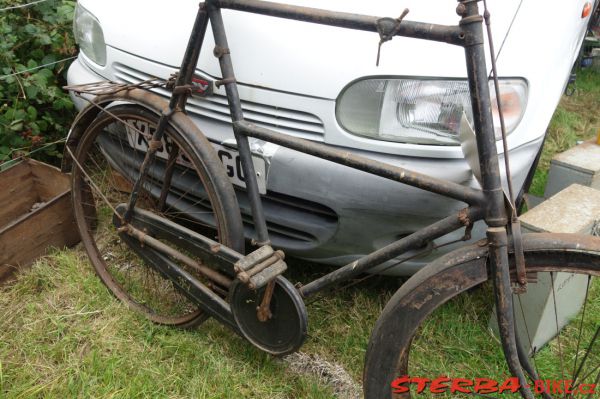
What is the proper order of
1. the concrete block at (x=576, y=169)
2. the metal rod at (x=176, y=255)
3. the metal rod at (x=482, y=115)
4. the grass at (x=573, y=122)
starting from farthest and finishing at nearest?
the grass at (x=573, y=122)
the concrete block at (x=576, y=169)
the metal rod at (x=176, y=255)
the metal rod at (x=482, y=115)

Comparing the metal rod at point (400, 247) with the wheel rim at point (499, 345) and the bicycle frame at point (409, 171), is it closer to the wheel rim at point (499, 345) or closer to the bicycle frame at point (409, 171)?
the bicycle frame at point (409, 171)

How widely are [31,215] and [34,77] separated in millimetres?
885

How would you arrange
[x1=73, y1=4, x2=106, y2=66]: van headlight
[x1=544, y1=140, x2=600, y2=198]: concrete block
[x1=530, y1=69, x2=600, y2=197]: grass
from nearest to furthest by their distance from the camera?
Result: 1. [x1=73, y1=4, x2=106, y2=66]: van headlight
2. [x1=544, y1=140, x2=600, y2=198]: concrete block
3. [x1=530, y1=69, x2=600, y2=197]: grass

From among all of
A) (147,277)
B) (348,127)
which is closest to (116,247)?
(147,277)

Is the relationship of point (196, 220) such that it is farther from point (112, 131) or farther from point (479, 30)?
point (479, 30)

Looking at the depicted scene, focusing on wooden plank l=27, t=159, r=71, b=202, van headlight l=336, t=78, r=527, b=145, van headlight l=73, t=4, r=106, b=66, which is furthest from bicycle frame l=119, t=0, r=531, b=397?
wooden plank l=27, t=159, r=71, b=202

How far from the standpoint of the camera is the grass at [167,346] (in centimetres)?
201

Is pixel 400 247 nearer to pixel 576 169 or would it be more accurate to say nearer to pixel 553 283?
pixel 553 283

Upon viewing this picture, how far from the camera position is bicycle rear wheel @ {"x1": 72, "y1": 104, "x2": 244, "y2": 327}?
1.87 m

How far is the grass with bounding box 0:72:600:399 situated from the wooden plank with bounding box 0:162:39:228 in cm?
48

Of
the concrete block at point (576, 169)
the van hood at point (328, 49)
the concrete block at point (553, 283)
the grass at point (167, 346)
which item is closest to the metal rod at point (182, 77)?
the van hood at point (328, 49)

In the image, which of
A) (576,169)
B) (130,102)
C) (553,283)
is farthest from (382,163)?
(576,169)

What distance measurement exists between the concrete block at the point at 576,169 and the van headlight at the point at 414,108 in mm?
901

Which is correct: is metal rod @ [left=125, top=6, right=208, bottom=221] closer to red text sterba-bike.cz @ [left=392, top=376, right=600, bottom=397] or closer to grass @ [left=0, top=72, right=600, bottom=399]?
grass @ [left=0, top=72, right=600, bottom=399]
